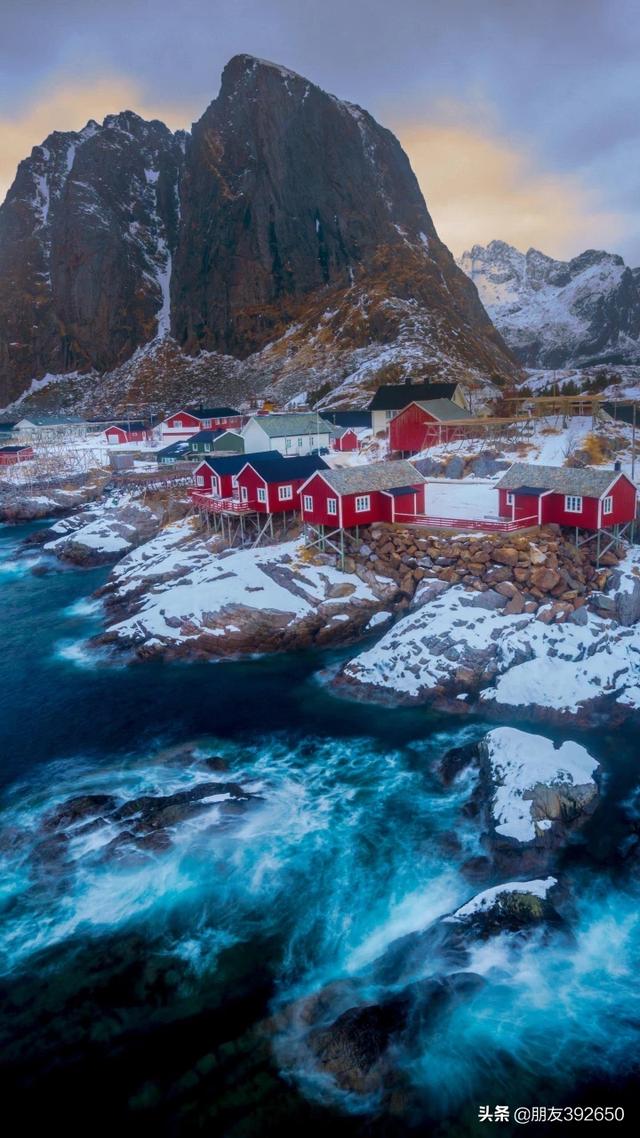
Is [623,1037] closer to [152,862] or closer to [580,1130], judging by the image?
[580,1130]

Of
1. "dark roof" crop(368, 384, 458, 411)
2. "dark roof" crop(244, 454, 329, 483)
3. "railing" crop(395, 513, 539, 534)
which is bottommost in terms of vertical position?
"railing" crop(395, 513, 539, 534)

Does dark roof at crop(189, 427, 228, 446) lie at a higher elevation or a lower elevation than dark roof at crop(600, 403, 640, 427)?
lower

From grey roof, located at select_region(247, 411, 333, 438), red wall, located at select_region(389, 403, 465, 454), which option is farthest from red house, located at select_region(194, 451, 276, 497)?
grey roof, located at select_region(247, 411, 333, 438)

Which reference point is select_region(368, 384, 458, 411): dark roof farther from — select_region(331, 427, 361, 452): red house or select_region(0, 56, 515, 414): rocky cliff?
select_region(0, 56, 515, 414): rocky cliff

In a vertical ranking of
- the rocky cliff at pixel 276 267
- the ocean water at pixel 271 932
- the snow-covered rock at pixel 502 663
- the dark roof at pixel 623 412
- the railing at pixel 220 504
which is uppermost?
the rocky cliff at pixel 276 267

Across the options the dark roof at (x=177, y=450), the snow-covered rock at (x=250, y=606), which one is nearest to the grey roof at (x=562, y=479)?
the snow-covered rock at (x=250, y=606)

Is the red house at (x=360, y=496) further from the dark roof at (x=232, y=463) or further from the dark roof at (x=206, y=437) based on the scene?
the dark roof at (x=206, y=437)

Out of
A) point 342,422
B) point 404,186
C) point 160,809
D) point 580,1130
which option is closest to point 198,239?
point 404,186
